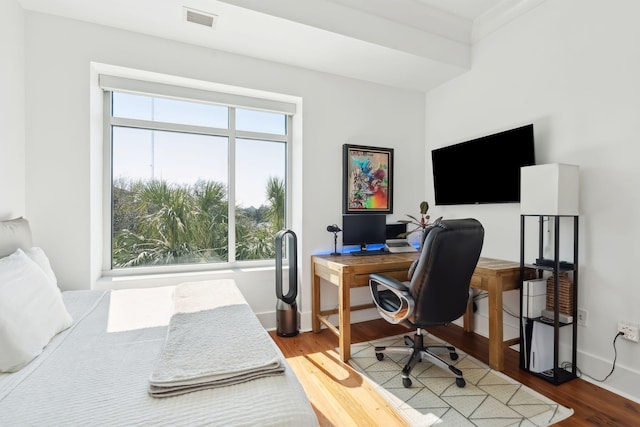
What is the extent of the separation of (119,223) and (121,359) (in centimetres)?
196

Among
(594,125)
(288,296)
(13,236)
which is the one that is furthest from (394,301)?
(13,236)

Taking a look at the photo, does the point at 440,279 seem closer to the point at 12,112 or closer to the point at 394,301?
the point at 394,301

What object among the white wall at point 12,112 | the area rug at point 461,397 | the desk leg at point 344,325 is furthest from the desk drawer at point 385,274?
the white wall at point 12,112

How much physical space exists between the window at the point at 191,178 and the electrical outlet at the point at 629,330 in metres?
2.84

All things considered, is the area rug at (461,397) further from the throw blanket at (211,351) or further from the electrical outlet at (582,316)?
the throw blanket at (211,351)

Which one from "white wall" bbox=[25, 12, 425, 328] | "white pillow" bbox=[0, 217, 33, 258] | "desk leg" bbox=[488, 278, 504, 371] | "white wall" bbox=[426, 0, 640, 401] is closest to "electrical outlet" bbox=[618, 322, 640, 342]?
"white wall" bbox=[426, 0, 640, 401]

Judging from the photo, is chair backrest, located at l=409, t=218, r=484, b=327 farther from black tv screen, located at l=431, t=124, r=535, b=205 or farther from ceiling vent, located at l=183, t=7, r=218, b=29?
ceiling vent, located at l=183, t=7, r=218, b=29

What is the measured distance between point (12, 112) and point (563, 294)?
4032 mm

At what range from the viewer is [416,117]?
3.64m

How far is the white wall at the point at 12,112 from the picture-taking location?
75.5 inches

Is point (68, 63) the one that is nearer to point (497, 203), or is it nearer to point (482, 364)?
point (497, 203)

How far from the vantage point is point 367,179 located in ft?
11.0

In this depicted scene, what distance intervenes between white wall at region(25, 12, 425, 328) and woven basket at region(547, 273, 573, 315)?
5.36ft

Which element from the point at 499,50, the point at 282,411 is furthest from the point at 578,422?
the point at 499,50
